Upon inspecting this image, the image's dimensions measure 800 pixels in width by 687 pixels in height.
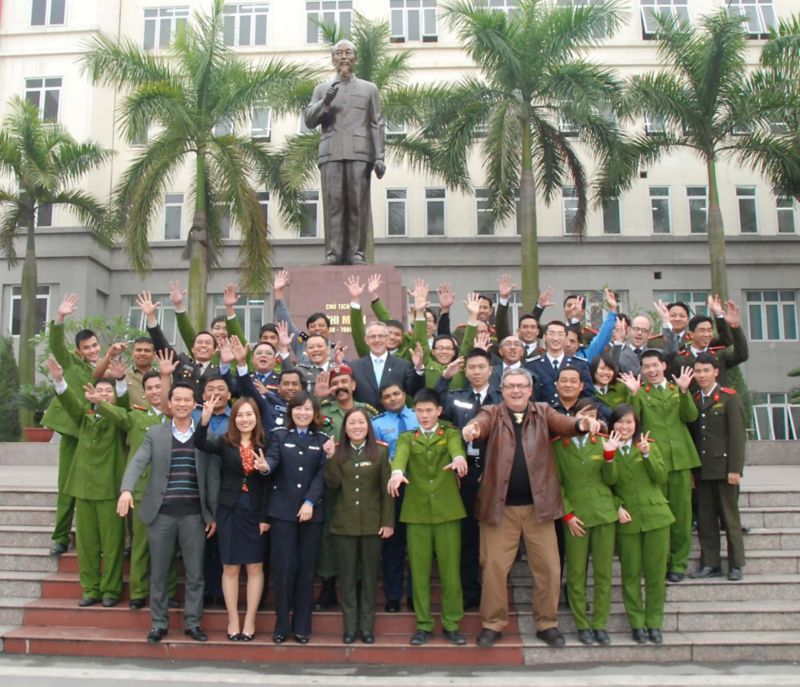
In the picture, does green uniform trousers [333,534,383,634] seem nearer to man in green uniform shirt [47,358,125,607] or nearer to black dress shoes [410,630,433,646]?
black dress shoes [410,630,433,646]

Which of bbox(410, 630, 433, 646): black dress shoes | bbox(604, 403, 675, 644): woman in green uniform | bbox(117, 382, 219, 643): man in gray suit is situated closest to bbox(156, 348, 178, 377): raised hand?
bbox(117, 382, 219, 643): man in gray suit

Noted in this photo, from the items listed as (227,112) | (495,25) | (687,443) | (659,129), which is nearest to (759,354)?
(659,129)

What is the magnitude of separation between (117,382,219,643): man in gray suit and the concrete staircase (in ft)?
0.87

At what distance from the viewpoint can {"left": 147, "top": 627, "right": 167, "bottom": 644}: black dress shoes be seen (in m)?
5.40

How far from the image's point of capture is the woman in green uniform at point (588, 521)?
17.7 ft

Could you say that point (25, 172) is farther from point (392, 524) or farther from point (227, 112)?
point (392, 524)

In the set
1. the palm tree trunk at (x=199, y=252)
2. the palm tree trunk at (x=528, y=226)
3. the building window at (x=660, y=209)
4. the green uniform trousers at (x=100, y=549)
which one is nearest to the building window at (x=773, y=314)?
the building window at (x=660, y=209)

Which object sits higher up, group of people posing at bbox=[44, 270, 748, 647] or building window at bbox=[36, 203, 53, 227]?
building window at bbox=[36, 203, 53, 227]

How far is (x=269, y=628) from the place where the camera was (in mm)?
5641

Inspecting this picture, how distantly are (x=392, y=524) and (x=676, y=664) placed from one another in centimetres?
210

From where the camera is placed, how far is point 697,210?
85.4 ft

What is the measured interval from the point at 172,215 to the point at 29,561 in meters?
21.7

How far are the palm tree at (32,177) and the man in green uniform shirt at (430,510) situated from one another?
53.4ft

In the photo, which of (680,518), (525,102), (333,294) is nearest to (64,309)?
(333,294)
